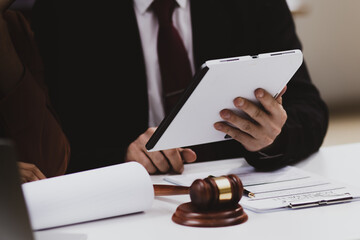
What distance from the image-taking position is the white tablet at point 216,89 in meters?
0.90

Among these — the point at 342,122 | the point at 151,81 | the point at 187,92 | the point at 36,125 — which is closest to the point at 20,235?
the point at 187,92

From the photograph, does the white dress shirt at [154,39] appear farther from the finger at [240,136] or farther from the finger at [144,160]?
the finger at [240,136]

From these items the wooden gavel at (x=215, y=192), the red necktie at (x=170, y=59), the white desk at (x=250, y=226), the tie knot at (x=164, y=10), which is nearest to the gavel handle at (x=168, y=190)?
the white desk at (x=250, y=226)

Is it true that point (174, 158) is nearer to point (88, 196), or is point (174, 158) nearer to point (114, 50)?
point (88, 196)

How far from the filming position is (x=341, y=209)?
0.83m

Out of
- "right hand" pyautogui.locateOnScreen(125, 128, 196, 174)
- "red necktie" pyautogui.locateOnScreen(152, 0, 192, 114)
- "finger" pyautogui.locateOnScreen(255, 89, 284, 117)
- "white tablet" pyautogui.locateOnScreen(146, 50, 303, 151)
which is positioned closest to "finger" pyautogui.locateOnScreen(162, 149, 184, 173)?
"right hand" pyautogui.locateOnScreen(125, 128, 196, 174)

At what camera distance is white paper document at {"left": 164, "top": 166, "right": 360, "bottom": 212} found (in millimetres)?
857

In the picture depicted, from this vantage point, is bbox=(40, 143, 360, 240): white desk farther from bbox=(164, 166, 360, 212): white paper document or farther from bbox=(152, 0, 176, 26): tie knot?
bbox=(152, 0, 176, 26): tie knot

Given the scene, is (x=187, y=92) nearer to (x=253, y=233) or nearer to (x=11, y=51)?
(x=253, y=233)

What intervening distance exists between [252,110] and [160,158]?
0.29 metres

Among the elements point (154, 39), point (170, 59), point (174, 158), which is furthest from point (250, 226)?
point (154, 39)

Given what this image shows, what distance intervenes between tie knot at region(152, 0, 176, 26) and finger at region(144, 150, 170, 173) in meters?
0.53

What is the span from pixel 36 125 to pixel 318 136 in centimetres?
76

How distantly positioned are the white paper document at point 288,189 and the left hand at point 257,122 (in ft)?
0.24
